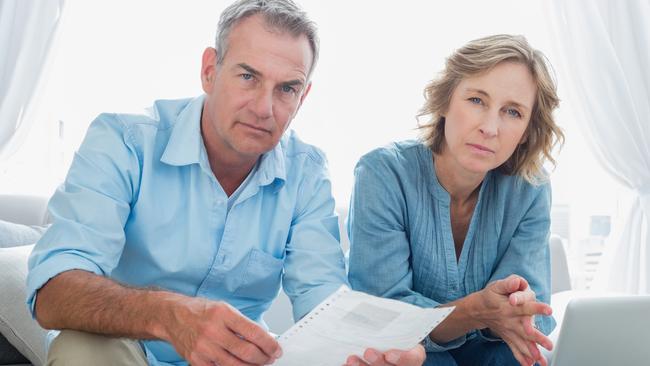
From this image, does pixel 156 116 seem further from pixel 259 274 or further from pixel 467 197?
pixel 467 197

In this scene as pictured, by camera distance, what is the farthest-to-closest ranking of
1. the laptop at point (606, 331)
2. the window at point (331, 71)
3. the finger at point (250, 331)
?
the window at point (331, 71) → the laptop at point (606, 331) → the finger at point (250, 331)

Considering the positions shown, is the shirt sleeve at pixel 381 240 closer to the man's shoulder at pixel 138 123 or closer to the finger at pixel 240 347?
the man's shoulder at pixel 138 123

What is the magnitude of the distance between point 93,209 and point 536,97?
1117mm

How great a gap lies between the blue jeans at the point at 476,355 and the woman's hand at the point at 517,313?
277mm

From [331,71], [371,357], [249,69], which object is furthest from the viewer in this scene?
[331,71]

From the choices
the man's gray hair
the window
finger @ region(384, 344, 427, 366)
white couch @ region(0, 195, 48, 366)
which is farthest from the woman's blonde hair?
the window

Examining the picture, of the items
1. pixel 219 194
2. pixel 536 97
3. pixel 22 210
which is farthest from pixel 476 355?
pixel 22 210

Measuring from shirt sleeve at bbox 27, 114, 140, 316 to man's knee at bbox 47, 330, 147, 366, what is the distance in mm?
140

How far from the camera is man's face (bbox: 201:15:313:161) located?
164cm

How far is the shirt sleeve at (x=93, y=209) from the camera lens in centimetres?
146

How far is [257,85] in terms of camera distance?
1.65 metres

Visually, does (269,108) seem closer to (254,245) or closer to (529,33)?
(254,245)

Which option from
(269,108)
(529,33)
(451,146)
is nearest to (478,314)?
(451,146)

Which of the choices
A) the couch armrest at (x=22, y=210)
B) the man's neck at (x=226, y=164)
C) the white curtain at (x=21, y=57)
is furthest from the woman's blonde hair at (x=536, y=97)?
the white curtain at (x=21, y=57)
